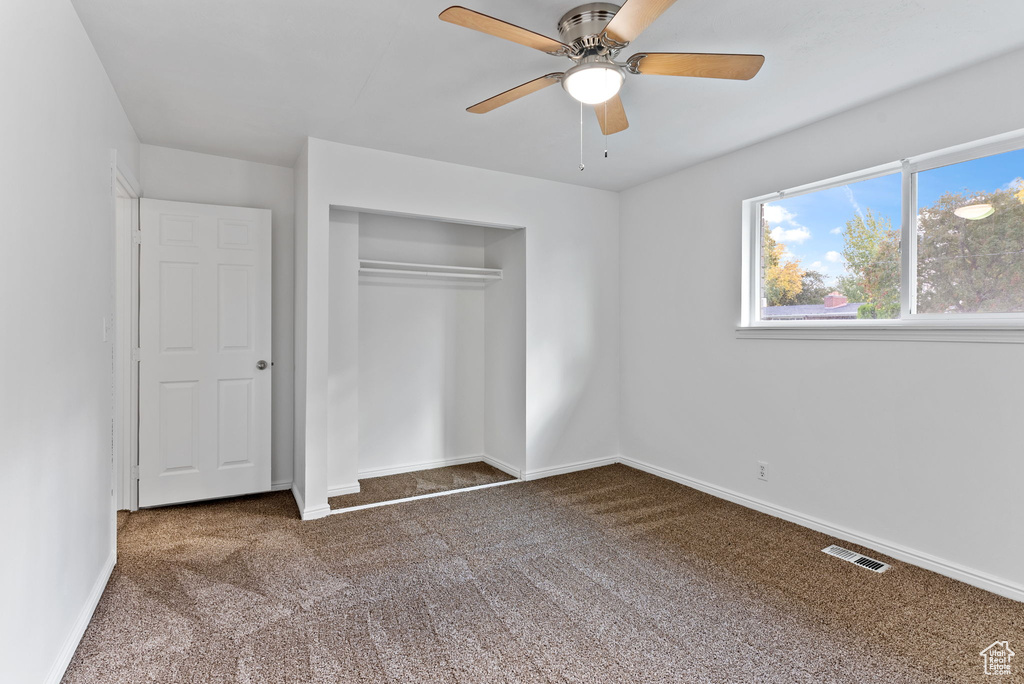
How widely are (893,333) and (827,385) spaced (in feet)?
1.51

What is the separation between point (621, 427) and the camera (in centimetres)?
457

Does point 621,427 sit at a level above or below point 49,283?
below

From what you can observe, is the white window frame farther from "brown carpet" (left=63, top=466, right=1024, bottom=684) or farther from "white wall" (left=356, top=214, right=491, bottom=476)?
"white wall" (left=356, top=214, right=491, bottom=476)

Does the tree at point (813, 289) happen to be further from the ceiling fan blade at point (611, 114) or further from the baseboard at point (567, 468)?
the baseboard at point (567, 468)

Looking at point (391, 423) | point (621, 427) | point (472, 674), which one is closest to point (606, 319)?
point (621, 427)

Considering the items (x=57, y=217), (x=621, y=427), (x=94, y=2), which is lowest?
(x=621, y=427)

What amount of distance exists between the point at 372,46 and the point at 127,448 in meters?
2.97

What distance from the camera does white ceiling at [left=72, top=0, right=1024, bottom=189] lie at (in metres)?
2.00

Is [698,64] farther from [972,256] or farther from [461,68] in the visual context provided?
[972,256]

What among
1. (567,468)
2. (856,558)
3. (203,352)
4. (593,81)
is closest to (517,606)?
(856,558)

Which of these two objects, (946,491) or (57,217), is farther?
(946,491)

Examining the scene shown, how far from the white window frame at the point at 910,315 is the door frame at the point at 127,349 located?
4.02 metres

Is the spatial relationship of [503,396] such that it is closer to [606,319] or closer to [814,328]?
[606,319]

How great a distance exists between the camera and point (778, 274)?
11.3 ft
